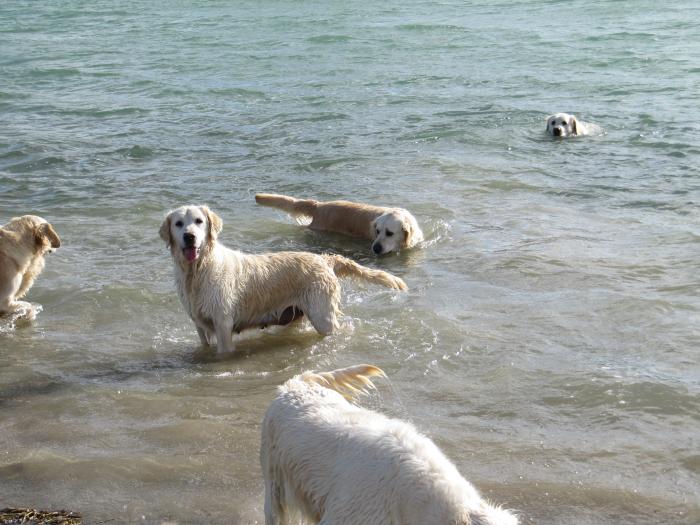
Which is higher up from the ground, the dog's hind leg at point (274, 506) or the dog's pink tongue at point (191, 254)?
the dog's pink tongue at point (191, 254)

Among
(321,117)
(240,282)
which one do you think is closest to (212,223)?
(240,282)

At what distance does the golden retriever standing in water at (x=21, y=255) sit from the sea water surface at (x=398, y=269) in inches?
11.4

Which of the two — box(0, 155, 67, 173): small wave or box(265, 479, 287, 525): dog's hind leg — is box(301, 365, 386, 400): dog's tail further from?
box(0, 155, 67, 173): small wave

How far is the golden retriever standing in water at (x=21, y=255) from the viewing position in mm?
8047

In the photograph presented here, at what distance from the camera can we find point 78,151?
48.1ft

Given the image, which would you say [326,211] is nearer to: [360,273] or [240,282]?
[360,273]

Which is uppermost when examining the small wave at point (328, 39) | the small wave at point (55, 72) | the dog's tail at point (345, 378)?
the small wave at point (328, 39)

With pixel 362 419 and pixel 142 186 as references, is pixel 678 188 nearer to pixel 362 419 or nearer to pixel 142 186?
pixel 142 186

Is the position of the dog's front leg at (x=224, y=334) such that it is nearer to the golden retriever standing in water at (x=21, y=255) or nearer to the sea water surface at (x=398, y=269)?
the sea water surface at (x=398, y=269)

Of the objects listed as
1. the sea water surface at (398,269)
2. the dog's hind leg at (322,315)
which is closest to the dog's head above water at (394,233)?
the sea water surface at (398,269)

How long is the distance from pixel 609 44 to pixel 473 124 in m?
9.43

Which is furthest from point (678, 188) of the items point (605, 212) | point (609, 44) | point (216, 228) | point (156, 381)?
point (609, 44)

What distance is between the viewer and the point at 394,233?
404 inches

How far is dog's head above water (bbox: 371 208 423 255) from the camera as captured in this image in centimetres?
1023
